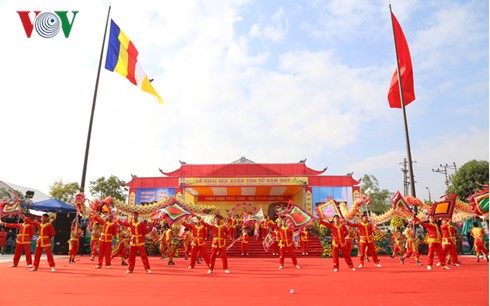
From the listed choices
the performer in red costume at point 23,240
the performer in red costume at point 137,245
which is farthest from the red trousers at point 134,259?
the performer in red costume at point 23,240

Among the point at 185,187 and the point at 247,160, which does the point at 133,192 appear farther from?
the point at 247,160

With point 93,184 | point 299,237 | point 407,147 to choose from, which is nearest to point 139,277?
point 299,237

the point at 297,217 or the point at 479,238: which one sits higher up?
the point at 297,217

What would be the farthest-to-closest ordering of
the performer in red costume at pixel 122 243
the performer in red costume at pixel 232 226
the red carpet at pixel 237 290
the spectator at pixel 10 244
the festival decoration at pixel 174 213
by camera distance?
the performer in red costume at pixel 232 226 < the spectator at pixel 10 244 < the festival decoration at pixel 174 213 < the performer in red costume at pixel 122 243 < the red carpet at pixel 237 290

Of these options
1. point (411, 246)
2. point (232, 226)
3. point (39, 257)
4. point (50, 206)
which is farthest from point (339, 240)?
point (50, 206)

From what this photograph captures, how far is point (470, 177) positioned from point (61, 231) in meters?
27.3

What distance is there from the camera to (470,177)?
2580cm

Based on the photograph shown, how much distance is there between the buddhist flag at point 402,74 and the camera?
49.0ft

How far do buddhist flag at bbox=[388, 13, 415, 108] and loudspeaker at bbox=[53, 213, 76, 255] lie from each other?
14842 mm

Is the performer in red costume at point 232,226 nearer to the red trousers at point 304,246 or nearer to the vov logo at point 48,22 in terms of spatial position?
the red trousers at point 304,246

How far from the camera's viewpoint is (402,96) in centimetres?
1430

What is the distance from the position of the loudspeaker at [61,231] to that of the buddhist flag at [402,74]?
14842mm

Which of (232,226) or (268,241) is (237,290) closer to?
(268,241)

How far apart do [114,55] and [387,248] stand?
14.9 meters
